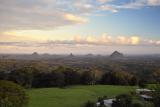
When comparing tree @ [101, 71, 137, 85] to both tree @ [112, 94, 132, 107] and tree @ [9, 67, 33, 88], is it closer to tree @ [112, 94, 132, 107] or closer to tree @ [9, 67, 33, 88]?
tree @ [9, 67, 33, 88]

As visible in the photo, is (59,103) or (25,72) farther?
(25,72)

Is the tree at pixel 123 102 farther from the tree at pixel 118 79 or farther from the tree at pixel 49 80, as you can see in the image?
the tree at pixel 118 79

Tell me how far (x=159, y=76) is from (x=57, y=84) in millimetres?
30644

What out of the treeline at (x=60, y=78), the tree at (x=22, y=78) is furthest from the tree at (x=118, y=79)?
the tree at (x=22, y=78)

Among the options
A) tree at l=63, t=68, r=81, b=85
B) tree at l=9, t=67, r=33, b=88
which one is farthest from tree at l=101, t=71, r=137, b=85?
tree at l=9, t=67, r=33, b=88

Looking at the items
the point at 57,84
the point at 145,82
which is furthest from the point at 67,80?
the point at 145,82

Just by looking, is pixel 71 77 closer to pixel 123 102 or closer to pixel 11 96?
pixel 11 96

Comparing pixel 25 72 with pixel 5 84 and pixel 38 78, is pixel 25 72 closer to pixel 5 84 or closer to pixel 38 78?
pixel 38 78

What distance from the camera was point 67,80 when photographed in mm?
77688

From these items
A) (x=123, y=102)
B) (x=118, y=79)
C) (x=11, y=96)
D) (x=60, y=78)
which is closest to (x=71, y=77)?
(x=60, y=78)

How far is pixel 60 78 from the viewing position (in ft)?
247

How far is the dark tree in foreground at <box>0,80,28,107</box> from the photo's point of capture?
108 ft

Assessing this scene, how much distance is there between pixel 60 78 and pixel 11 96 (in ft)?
130

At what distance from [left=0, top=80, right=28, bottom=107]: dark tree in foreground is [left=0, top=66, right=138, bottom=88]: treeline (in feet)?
113
